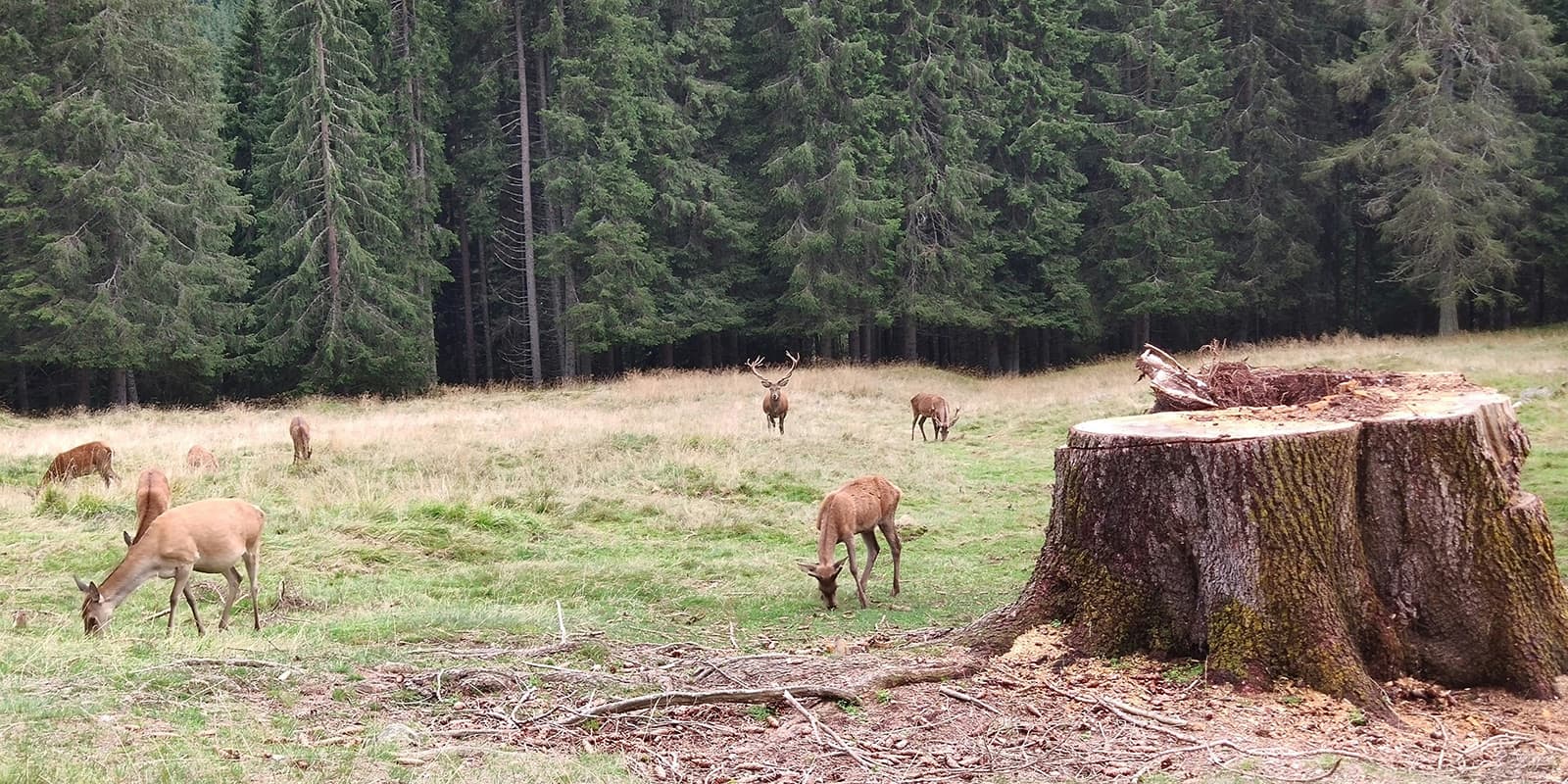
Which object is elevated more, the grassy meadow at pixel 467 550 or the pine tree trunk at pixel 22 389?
the pine tree trunk at pixel 22 389

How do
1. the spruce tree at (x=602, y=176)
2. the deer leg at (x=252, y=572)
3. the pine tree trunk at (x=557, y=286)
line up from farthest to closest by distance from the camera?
the pine tree trunk at (x=557, y=286), the spruce tree at (x=602, y=176), the deer leg at (x=252, y=572)

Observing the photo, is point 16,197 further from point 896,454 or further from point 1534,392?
point 1534,392

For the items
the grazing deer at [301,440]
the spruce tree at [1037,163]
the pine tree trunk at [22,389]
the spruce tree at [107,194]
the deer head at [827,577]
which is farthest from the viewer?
the spruce tree at [1037,163]

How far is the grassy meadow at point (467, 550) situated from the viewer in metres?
4.82

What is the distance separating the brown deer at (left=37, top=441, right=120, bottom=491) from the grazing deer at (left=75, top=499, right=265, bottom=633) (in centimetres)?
710

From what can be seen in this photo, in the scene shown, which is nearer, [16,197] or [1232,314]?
[16,197]

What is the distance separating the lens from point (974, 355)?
45.8 m

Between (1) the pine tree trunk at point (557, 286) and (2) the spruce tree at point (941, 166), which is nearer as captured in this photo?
(1) the pine tree trunk at point (557, 286)

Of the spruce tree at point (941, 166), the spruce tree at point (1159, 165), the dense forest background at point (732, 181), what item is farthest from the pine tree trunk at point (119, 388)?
the spruce tree at point (1159, 165)

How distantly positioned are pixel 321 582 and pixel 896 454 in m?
8.98

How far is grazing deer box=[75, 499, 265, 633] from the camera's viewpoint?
24.3 feet

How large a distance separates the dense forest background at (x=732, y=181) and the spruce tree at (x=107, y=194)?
97 mm

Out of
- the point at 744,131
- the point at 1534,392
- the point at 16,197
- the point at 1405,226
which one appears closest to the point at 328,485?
the point at 1534,392

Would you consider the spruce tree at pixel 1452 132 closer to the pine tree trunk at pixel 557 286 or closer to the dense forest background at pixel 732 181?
the dense forest background at pixel 732 181
